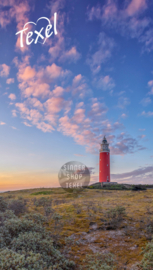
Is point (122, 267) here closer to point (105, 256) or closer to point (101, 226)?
point (105, 256)

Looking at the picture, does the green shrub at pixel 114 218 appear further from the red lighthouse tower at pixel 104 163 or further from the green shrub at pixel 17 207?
the red lighthouse tower at pixel 104 163

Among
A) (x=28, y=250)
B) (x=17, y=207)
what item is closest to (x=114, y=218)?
(x=28, y=250)

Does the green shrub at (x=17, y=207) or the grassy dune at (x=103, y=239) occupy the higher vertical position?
the green shrub at (x=17, y=207)

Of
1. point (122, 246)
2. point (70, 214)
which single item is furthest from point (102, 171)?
point (122, 246)

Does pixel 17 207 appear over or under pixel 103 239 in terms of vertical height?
over

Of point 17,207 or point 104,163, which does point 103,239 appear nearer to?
point 17,207

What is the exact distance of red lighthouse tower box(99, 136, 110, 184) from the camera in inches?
1911

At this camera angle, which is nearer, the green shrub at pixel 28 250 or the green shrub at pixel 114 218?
the green shrub at pixel 28 250

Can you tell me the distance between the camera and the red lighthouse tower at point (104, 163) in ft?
159

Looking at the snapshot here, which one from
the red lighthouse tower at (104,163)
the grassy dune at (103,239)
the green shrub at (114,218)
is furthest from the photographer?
the red lighthouse tower at (104,163)

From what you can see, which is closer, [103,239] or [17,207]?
[103,239]

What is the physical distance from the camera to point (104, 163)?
49.2m

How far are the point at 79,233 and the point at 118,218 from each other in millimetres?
2435

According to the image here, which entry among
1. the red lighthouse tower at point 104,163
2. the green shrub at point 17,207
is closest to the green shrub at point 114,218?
the green shrub at point 17,207
